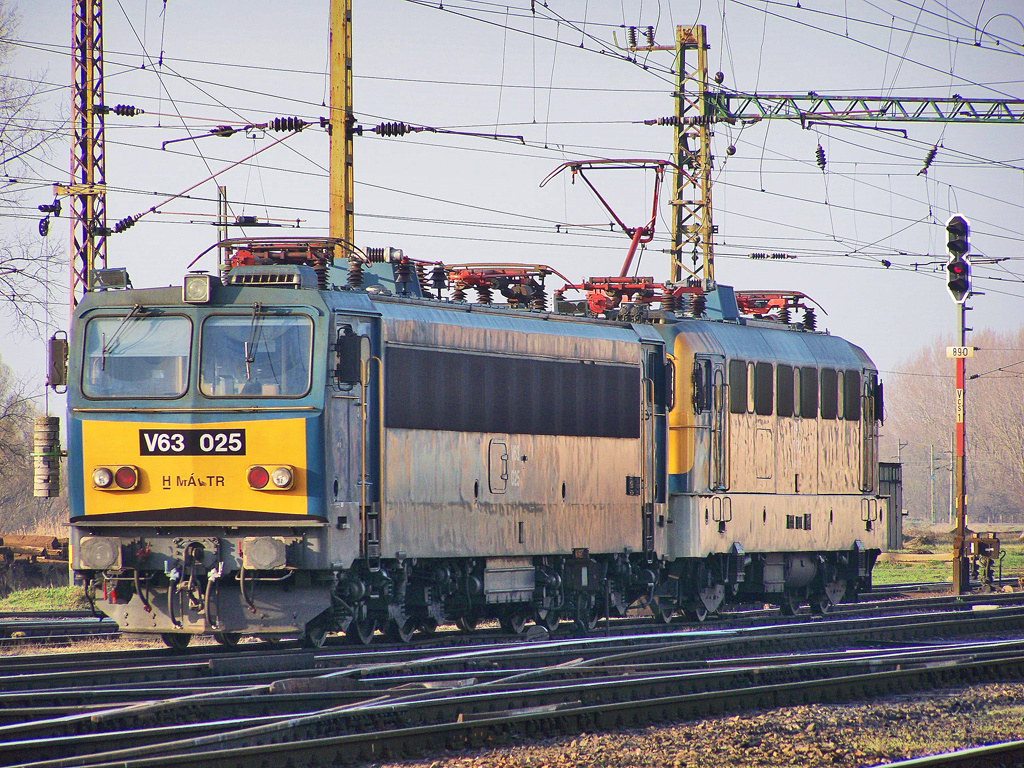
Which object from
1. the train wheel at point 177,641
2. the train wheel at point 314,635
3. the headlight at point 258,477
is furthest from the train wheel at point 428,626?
the headlight at point 258,477

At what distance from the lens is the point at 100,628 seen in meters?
18.2

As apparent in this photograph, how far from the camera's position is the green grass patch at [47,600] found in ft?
75.5

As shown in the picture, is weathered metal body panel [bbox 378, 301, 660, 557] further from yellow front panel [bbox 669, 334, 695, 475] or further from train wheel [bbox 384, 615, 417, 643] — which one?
train wheel [bbox 384, 615, 417, 643]

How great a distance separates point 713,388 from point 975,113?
1595 cm

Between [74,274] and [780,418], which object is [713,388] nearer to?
[780,418]

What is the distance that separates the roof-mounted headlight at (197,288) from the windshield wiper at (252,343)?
0.48 m

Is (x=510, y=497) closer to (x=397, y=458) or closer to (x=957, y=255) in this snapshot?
(x=397, y=458)

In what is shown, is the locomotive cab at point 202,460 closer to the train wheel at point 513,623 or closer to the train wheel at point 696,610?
the train wheel at point 513,623

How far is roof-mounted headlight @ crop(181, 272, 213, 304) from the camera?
14.0 meters

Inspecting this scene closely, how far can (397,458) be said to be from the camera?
1478cm

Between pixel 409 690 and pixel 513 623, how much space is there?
5.90 metres

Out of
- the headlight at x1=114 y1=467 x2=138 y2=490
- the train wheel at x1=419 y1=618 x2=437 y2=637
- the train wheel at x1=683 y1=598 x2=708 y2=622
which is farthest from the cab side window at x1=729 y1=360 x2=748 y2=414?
the headlight at x1=114 y1=467 x2=138 y2=490

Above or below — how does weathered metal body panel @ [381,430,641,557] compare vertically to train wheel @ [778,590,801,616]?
above

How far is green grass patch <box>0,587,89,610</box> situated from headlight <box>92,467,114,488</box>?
28.8 ft
